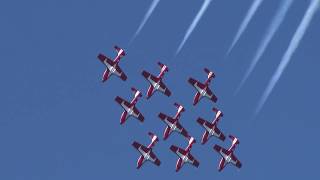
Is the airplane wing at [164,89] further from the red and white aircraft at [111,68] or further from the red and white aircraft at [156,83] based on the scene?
the red and white aircraft at [111,68]

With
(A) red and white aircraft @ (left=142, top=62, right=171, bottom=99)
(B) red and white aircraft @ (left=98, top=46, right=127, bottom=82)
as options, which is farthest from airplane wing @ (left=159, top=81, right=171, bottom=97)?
(B) red and white aircraft @ (left=98, top=46, right=127, bottom=82)

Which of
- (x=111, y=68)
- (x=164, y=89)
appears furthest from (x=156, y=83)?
(x=111, y=68)

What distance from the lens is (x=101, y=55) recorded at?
198 metres

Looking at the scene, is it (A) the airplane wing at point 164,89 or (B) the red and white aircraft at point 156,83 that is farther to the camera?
(A) the airplane wing at point 164,89

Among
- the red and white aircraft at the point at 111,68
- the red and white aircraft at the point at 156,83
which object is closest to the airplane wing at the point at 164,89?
the red and white aircraft at the point at 156,83

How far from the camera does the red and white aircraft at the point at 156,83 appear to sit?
198 m

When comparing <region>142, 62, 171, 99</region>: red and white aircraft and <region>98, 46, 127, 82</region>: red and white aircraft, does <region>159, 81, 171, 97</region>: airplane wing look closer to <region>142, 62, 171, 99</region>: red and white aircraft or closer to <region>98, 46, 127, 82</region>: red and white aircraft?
<region>142, 62, 171, 99</region>: red and white aircraft

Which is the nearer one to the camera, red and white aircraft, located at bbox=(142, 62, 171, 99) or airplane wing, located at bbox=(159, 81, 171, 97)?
red and white aircraft, located at bbox=(142, 62, 171, 99)

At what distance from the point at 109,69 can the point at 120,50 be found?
2.77 meters

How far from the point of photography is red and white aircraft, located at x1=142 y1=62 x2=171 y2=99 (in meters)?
198

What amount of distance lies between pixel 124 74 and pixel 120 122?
5706mm

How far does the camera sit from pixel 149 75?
7820 inches

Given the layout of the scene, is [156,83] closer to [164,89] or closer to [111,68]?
[164,89]

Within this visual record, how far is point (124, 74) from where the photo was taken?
7815 inches
